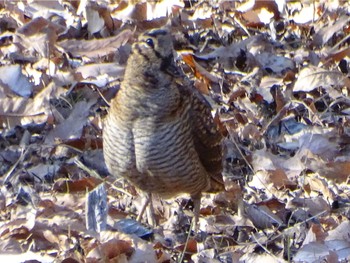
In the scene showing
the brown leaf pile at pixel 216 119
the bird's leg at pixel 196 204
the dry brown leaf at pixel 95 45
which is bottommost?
the bird's leg at pixel 196 204

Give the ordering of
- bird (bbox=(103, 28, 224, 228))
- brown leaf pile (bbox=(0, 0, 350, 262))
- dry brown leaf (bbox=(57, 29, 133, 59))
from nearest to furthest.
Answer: brown leaf pile (bbox=(0, 0, 350, 262))
bird (bbox=(103, 28, 224, 228))
dry brown leaf (bbox=(57, 29, 133, 59))

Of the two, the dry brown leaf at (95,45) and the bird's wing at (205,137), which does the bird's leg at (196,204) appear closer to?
the bird's wing at (205,137)

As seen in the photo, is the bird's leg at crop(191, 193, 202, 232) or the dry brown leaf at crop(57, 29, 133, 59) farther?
the dry brown leaf at crop(57, 29, 133, 59)

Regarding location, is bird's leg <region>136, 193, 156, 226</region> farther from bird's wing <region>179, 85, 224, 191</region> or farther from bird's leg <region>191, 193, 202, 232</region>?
bird's wing <region>179, 85, 224, 191</region>

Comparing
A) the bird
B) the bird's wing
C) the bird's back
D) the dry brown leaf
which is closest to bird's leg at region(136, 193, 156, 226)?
the bird

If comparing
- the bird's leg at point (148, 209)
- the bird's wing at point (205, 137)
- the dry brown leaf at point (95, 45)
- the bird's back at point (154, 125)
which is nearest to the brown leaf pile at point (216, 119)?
the dry brown leaf at point (95, 45)

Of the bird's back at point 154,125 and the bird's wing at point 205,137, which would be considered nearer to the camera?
the bird's back at point 154,125
